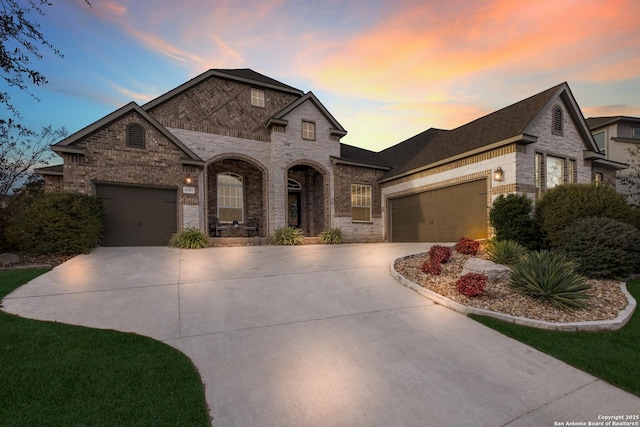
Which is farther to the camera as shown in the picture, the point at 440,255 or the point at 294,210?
the point at 294,210

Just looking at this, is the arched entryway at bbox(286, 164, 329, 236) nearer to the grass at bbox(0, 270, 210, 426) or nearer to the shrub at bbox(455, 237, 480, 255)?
the shrub at bbox(455, 237, 480, 255)

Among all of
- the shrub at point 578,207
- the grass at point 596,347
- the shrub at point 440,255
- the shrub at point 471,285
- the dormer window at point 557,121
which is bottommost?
the grass at point 596,347

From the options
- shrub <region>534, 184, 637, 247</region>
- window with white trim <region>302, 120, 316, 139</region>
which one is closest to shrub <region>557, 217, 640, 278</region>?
shrub <region>534, 184, 637, 247</region>

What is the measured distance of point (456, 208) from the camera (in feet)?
48.3

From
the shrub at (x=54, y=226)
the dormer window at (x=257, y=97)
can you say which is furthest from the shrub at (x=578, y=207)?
the shrub at (x=54, y=226)

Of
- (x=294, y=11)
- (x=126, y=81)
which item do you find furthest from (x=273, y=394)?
(x=126, y=81)

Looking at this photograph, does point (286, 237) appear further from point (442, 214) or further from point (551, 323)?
point (551, 323)

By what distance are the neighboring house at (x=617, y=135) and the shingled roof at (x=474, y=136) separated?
14549 millimetres

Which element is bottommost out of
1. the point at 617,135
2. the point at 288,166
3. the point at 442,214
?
the point at 442,214

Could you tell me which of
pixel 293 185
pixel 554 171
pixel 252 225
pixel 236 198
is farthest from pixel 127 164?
pixel 554 171

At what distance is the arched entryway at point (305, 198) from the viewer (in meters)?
19.4

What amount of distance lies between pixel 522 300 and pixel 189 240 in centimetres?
1122

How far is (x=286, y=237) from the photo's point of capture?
1520 cm

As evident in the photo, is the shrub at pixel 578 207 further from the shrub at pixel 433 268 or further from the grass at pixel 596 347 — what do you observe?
the grass at pixel 596 347
